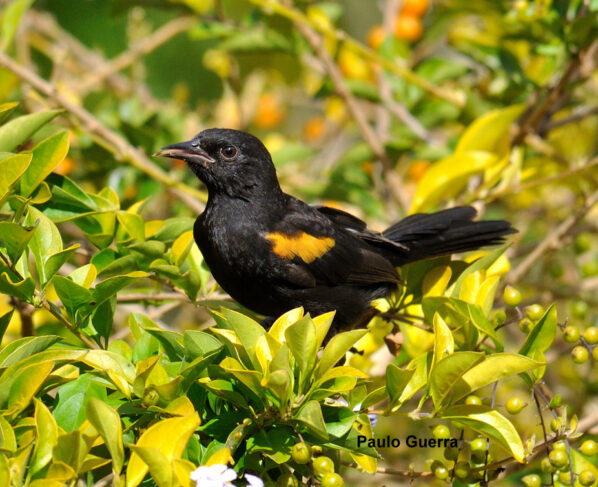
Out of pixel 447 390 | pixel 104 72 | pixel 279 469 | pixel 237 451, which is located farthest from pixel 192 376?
pixel 104 72

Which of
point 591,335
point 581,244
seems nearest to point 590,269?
point 581,244

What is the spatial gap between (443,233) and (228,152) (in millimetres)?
1060

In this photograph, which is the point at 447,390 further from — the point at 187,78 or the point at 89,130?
the point at 187,78

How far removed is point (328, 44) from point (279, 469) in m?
3.46

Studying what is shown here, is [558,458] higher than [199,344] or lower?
lower

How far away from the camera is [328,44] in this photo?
16.2ft

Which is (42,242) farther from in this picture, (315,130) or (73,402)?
(315,130)

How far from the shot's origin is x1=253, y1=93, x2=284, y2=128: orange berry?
6027mm

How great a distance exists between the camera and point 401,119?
4.38 m

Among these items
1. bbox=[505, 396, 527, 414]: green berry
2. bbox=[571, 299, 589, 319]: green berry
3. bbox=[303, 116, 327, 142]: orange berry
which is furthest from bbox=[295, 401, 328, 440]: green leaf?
bbox=[303, 116, 327, 142]: orange berry

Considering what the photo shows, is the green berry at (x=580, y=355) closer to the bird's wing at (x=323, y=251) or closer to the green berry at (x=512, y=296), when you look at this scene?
the green berry at (x=512, y=296)

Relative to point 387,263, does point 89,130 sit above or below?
above

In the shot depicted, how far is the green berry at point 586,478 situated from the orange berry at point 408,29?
10.7 feet

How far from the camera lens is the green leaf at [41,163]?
2.32m
